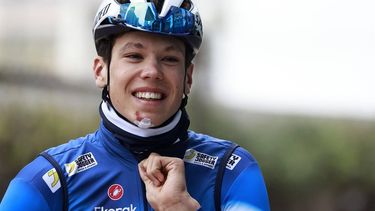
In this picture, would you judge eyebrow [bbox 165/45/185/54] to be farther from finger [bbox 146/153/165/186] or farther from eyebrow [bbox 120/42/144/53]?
finger [bbox 146/153/165/186]

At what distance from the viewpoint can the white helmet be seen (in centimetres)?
273

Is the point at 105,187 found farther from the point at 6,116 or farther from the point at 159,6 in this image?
the point at 6,116

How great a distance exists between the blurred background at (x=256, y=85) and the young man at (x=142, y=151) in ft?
19.2

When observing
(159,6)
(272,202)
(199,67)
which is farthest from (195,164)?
(272,202)

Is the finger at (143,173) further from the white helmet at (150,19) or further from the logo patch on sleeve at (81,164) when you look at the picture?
the white helmet at (150,19)

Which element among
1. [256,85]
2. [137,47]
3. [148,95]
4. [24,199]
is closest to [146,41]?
[137,47]

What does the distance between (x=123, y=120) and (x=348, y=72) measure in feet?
21.3

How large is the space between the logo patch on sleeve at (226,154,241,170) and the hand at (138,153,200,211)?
0.67 ft

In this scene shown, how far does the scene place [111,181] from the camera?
2.75 meters

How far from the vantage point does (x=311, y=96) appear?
8914 millimetres

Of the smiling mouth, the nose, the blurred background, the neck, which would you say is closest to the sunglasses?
the nose

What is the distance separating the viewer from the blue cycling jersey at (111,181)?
2.65 metres

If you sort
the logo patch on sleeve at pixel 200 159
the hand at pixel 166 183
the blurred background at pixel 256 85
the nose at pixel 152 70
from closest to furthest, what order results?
the hand at pixel 166 183
the nose at pixel 152 70
the logo patch on sleeve at pixel 200 159
the blurred background at pixel 256 85

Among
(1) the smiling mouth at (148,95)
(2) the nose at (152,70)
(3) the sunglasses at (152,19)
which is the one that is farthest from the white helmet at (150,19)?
(1) the smiling mouth at (148,95)
